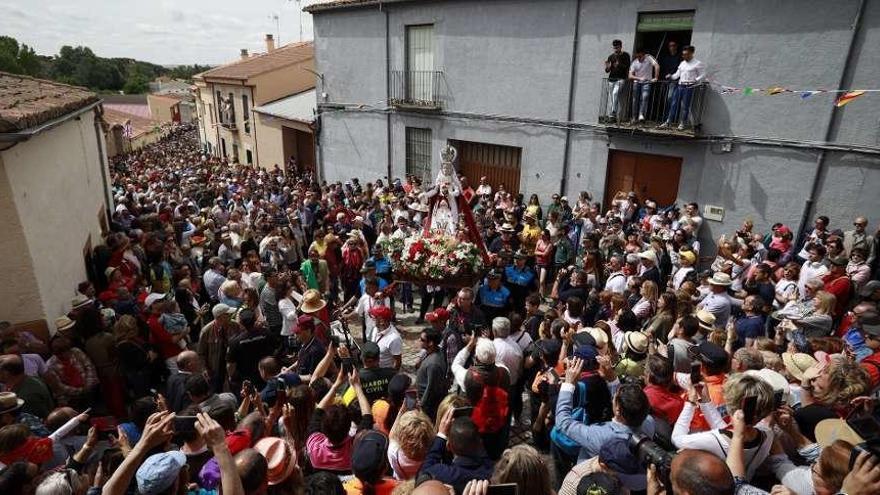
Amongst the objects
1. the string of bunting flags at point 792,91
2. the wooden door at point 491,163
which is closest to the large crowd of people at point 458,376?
the string of bunting flags at point 792,91

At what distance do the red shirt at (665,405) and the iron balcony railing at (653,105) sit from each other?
8.13 m

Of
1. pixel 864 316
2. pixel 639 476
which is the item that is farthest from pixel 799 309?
pixel 639 476

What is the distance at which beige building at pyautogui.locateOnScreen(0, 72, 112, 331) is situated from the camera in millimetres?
4887

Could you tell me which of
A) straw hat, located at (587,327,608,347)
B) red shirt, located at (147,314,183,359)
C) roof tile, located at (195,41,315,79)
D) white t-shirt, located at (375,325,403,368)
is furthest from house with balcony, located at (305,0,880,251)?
roof tile, located at (195,41,315,79)

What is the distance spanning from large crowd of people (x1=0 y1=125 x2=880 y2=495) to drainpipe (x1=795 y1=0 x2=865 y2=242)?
56cm

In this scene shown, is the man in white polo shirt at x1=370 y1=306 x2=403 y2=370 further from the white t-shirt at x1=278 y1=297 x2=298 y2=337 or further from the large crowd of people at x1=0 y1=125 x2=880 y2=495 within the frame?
the white t-shirt at x1=278 y1=297 x2=298 y2=337

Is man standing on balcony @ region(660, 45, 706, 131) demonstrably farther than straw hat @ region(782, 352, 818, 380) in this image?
Yes

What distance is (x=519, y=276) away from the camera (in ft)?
24.6

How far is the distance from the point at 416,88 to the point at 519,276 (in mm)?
10117

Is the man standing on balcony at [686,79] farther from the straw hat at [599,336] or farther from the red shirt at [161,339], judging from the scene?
the red shirt at [161,339]

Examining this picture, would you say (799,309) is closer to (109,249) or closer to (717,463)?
(717,463)

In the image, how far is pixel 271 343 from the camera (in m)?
5.50

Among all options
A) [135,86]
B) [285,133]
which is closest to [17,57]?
[135,86]

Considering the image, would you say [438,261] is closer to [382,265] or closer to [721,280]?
[382,265]
